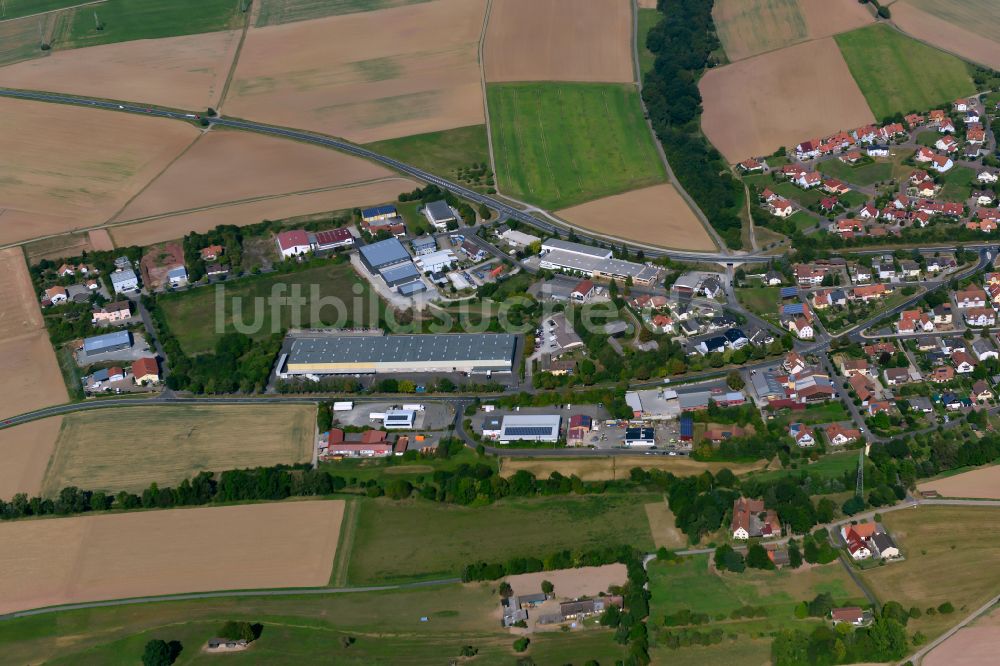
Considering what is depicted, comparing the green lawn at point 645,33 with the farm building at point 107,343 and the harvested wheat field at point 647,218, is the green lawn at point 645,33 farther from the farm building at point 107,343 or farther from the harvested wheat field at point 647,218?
the farm building at point 107,343

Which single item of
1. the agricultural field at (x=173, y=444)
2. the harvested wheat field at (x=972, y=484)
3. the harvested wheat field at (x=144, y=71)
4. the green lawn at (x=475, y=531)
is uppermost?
the harvested wheat field at (x=144, y=71)

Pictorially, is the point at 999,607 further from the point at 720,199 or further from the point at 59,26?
the point at 59,26

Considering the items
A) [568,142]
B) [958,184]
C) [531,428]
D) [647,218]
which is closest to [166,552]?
[531,428]

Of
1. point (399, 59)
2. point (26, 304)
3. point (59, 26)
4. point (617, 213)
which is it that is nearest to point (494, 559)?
point (617, 213)

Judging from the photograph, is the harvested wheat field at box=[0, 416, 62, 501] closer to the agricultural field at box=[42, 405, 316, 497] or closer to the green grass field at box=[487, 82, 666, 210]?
the agricultural field at box=[42, 405, 316, 497]

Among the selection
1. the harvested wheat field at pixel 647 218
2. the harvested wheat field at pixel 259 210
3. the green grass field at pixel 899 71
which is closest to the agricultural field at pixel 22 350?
the harvested wheat field at pixel 259 210

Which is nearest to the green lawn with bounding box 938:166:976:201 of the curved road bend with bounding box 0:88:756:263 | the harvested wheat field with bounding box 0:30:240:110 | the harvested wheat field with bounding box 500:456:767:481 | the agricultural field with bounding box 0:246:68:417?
the curved road bend with bounding box 0:88:756:263
